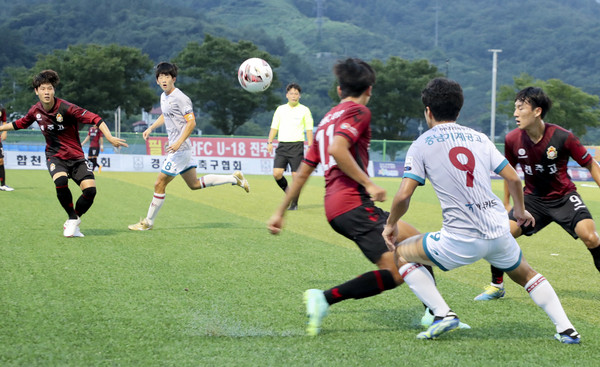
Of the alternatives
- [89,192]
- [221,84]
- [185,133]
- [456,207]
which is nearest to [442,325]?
[456,207]

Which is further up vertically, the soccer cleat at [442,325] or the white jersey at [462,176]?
the white jersey at [462,176]

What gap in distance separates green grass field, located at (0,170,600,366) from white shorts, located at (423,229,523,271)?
561 mm

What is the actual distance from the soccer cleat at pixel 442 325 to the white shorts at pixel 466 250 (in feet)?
1.07

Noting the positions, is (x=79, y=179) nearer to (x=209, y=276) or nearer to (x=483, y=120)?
(x=209, y=276)

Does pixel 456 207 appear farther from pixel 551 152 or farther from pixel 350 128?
pixel 551 152

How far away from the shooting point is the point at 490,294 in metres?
6.08

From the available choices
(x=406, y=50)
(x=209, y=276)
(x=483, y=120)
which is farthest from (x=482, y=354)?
(x=406, y=50)

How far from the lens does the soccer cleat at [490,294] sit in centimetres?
604

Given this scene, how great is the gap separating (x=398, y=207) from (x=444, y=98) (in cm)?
78

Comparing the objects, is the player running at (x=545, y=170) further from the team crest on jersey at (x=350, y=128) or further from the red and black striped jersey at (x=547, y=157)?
the team crest on jersey at (x=350, y=128)

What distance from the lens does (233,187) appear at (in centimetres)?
1978

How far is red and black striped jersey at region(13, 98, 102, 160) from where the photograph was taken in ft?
29.3

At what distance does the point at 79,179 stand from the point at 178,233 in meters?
1.55

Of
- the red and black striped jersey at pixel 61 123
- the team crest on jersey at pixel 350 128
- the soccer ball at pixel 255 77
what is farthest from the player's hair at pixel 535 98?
the soccer ball at pixel 255 77
